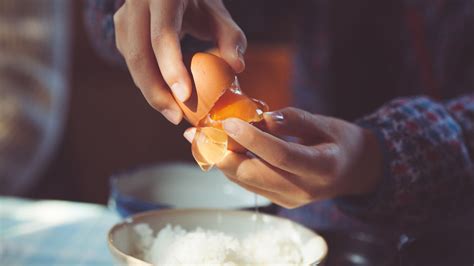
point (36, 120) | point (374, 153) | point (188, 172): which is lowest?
point (36, 120)

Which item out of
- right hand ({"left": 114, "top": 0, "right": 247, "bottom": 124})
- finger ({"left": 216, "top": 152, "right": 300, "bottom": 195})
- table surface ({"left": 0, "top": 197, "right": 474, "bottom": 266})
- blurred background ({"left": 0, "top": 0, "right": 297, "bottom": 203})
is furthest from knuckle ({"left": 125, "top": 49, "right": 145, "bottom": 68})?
blurred background ({"left": 0, "top": 0, "right": 297, "bottom": 203})

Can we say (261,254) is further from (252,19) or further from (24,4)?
(24,4)

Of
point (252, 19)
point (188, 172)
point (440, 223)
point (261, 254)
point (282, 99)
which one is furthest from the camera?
point (282, 99)

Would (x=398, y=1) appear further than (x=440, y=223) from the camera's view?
Yes

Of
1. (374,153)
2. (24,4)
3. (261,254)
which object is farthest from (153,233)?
(24,4)

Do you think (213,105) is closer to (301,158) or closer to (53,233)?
(301,158)

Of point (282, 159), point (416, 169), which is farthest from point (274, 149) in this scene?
point (416, 169)

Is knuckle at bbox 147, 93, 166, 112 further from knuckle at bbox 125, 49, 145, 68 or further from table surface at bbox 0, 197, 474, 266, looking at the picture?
table surface at bbox 0, 197, 474, 266
